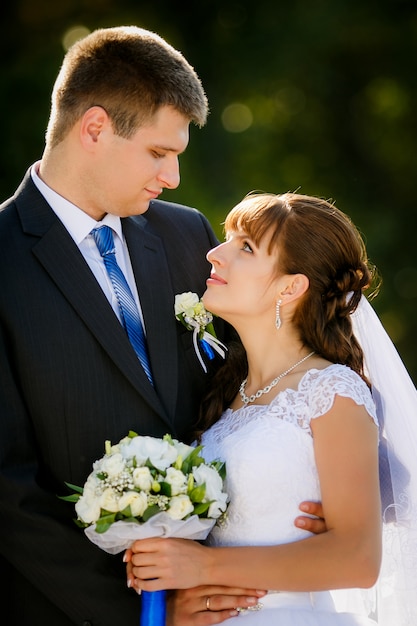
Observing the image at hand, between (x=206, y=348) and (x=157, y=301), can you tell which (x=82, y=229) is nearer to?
(x=157, y=301)

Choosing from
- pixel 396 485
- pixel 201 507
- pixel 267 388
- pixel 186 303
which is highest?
pixel 186 303

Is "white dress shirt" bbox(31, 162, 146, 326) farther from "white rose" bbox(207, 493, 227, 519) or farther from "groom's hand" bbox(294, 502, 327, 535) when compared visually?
"groom's hand" bbox(294, 502, 327, 535)

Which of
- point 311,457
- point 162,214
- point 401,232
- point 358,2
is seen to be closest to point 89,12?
point 358,2

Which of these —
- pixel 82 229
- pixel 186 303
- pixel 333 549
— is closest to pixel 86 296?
pixel 82 229

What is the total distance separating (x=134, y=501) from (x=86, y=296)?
0.90 m

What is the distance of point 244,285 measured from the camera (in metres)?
3.81

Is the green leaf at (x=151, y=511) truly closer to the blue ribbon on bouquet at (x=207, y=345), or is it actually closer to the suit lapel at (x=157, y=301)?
the suit lapel at (x=157, y=301)

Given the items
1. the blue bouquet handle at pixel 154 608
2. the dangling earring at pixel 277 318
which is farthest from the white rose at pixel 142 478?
the dangling earring at pixel 277 318

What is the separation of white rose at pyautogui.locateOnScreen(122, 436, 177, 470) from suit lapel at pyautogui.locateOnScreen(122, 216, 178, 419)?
501 millimetres

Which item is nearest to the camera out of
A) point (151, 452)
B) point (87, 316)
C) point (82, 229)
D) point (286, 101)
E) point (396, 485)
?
point (151, 452)

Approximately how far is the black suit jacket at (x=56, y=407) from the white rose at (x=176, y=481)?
0.51m

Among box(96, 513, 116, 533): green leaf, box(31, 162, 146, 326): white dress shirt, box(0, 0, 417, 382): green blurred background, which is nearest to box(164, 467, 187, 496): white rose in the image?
box(96, 513, 116, 533): green leaf

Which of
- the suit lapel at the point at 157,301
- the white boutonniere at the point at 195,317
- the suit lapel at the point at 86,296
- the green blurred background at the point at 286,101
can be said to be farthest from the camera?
the green blurred background at the point at 286,101

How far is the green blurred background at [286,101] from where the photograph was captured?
8914 millimetres
